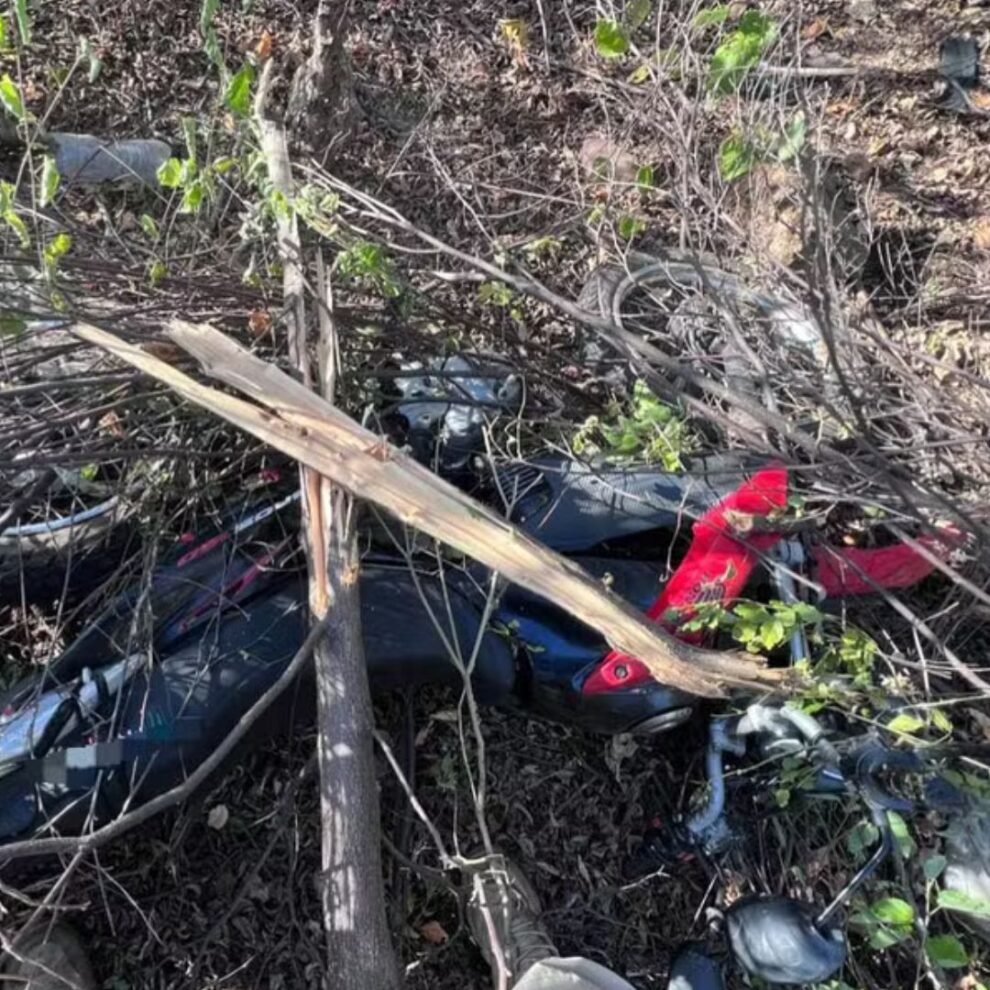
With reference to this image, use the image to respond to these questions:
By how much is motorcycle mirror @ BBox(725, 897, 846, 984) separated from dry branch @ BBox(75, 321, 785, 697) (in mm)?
459

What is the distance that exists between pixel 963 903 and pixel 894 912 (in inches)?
6.0

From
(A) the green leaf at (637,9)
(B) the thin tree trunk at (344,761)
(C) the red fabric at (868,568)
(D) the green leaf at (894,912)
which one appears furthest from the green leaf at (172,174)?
(D) the green leaf at (894,912)

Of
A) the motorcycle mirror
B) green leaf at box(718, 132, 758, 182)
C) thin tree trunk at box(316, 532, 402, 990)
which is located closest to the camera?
thin tree trunk at box(316, 532, 402, 990)

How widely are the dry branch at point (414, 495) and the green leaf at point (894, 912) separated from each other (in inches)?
22.7

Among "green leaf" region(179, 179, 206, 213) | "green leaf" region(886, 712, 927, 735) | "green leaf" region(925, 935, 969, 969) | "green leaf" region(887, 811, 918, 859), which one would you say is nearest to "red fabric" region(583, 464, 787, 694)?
A: "green leaf" region(886, 712, 927, 735)

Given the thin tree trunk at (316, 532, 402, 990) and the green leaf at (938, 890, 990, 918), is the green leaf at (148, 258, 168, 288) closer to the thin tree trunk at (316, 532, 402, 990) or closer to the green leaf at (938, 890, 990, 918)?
the thin tree trunk at (316, 532, 402, 990)

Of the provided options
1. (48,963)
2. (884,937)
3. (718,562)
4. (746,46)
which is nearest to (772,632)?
(718,562)

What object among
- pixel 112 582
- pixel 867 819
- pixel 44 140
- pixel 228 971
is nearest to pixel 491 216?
pixel 44 140

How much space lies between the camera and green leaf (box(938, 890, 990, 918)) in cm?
215

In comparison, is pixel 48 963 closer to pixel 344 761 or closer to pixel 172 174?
pixel 344 761

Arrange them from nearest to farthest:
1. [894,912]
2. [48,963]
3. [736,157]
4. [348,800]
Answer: [348,800] < [48,963] < [894,912] < [736,157]

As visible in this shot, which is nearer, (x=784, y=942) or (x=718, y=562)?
(x=784, y=942)

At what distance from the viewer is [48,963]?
2.02m

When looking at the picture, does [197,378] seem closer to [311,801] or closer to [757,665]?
[311,801]
